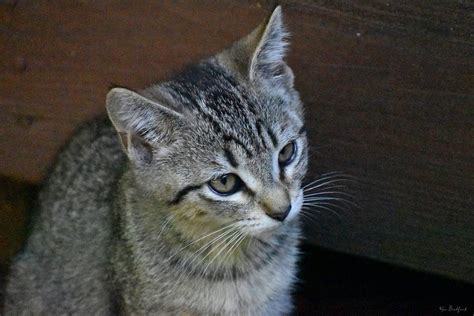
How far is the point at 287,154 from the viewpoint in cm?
197

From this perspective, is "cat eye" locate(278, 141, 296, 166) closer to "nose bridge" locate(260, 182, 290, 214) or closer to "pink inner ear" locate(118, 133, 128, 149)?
"nose bridge" locate(260, 182, 290, 214)

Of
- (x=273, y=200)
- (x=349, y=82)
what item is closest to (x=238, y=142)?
(x=273, y=200)

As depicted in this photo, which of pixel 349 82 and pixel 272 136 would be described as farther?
pixel 349 82

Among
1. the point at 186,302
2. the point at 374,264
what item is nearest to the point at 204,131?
the point at 186,302

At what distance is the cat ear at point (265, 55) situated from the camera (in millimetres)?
1970

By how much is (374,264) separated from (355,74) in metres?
0.79

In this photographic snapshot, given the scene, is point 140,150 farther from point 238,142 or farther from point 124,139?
point 238,142

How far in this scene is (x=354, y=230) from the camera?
2.46 m

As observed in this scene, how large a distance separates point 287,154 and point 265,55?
250 millimetres

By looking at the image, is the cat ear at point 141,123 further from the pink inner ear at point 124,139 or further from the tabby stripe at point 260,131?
the tabby stripe at point 260,131

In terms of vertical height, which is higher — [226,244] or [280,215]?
[280,215]

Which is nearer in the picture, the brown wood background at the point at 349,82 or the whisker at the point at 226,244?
the whisker at the point at 226,244

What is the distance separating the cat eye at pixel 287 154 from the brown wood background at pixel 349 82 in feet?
1.38

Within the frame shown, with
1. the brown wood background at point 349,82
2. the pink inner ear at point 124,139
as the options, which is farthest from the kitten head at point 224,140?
the brown wood background at point 349,82
